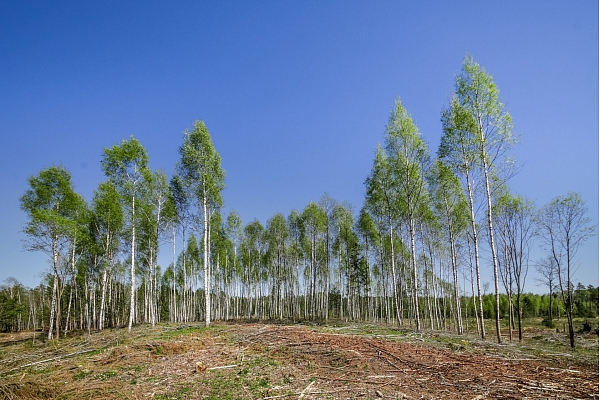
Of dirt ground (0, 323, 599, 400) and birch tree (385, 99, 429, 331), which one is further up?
birch tree (385, 99, 429, 331)

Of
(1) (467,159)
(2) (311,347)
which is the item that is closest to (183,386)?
(2) (311,347)

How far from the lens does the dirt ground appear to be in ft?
20.7

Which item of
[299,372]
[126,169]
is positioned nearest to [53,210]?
[126,169]

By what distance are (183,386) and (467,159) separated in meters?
17.3

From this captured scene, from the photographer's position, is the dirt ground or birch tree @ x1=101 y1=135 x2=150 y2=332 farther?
birch tree @ x1=101 y1=135 x2=150 y2=332

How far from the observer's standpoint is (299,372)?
771cm

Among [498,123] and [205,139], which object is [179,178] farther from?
[498,123]

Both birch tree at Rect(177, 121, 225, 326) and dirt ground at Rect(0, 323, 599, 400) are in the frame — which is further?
birch tree at Rect(177, 121, 225, 326)

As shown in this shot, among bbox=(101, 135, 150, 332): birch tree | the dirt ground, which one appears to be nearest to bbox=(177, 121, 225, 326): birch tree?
bbox=(101, 135, 150, 332): birch tree

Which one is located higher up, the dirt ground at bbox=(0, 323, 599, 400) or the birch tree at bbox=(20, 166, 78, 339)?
the birch tree at bbox=(20, 166, 78, 339)

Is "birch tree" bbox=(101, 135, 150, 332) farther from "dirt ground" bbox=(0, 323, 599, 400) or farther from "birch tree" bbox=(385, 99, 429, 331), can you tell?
"birch tree" bbox=(385, 99, 429, 331)

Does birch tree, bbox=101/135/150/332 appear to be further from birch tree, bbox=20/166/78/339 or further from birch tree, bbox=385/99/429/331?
birch tree, bbox=385/99/429/331

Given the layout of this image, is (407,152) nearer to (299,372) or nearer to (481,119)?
(481,119)

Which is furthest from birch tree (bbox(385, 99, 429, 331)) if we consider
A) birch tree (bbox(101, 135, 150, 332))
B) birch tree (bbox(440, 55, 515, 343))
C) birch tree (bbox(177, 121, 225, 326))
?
birch tree (bbox(101, 135, 150, 332))
